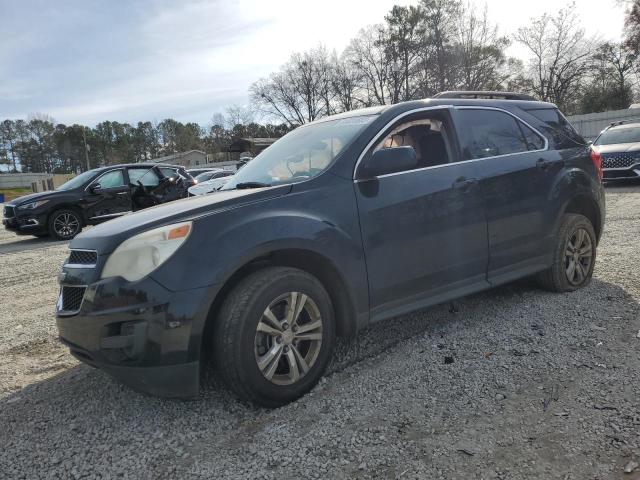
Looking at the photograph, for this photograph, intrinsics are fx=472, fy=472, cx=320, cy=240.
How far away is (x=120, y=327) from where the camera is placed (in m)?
2.51

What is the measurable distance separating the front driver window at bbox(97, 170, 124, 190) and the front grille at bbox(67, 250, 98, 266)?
930cm

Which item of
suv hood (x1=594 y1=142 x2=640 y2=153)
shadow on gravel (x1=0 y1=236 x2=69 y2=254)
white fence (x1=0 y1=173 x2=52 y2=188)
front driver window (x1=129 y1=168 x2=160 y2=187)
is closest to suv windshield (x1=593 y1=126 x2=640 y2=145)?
suv hood (x1=594 y1=142 x2=640 y2=153)

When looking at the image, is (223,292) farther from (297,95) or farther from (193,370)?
(297,95)

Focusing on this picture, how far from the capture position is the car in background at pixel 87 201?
35.7 ft

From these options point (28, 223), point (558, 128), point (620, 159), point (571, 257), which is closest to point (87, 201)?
point (28, 223)

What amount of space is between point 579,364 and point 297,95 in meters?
60.8

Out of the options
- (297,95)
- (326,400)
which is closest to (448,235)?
(326,400)

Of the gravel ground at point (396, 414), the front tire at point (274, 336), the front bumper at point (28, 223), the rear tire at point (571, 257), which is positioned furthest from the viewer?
the front bumper at point (28, 223)

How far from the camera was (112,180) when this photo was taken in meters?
11.5

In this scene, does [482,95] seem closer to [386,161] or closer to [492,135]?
[492,135]

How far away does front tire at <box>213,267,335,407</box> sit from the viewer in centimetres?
260

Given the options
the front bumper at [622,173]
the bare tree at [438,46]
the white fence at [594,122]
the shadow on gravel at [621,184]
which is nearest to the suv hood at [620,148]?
the front bumper at [622,173]

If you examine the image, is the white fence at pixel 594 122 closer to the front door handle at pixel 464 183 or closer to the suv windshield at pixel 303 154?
the front door handle at pixel 464 183

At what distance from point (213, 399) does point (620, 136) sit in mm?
14383
